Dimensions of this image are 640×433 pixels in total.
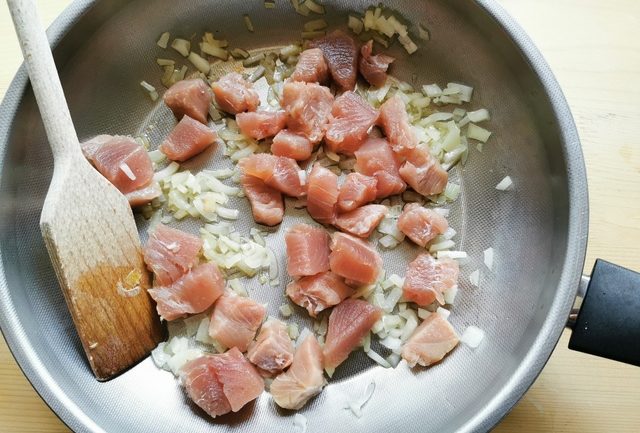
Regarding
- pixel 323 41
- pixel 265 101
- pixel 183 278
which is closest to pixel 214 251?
pixel 183 278

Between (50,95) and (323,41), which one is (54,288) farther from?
(323,41)

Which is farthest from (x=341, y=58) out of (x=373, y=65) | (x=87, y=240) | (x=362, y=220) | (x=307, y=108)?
(x=87, y=240)

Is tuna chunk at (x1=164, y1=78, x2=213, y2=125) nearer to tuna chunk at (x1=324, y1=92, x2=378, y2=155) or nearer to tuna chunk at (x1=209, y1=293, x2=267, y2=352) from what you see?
tuna chunk at (x1=324, y1=92, x2=378, y2=155)

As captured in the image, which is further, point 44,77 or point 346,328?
point 346,328

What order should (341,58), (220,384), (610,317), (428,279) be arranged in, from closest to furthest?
(610,317) → (220,384) → (428,279) → (341,58)

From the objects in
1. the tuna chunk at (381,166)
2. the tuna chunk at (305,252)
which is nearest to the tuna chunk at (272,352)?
the tuna chunk at (305,252)

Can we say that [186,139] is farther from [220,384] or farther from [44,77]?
[220,384]
